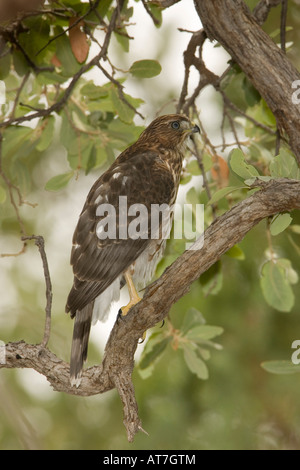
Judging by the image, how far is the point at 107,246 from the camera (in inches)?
164

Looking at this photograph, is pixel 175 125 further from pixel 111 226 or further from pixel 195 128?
pixel 111 226

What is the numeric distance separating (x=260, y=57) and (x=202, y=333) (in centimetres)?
185

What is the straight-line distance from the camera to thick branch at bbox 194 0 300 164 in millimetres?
3971

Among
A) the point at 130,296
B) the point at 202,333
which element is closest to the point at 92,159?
Result: the point at 130,296

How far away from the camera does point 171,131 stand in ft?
15.4

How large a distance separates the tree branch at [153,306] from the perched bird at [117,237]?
15 cm

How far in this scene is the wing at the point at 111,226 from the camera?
4020mm

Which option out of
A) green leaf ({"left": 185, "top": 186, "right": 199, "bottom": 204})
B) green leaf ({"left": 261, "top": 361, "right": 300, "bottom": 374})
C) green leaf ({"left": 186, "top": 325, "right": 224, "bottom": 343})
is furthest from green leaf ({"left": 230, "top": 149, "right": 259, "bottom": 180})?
green leaf ({"left": 186, "top": 325, "right": 224, "bottom": 343})

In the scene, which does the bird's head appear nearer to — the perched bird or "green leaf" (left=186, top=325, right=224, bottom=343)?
the perched bird

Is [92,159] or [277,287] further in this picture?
[92,159]

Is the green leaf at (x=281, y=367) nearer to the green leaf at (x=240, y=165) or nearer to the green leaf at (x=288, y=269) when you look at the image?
the green leaf at (x=288, y=269)

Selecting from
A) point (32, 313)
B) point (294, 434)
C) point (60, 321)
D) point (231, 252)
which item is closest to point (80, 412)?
point (60, 321)

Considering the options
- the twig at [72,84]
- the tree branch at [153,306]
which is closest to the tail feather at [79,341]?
the tree branch at [153,306]

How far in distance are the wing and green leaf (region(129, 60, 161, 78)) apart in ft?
2.12
